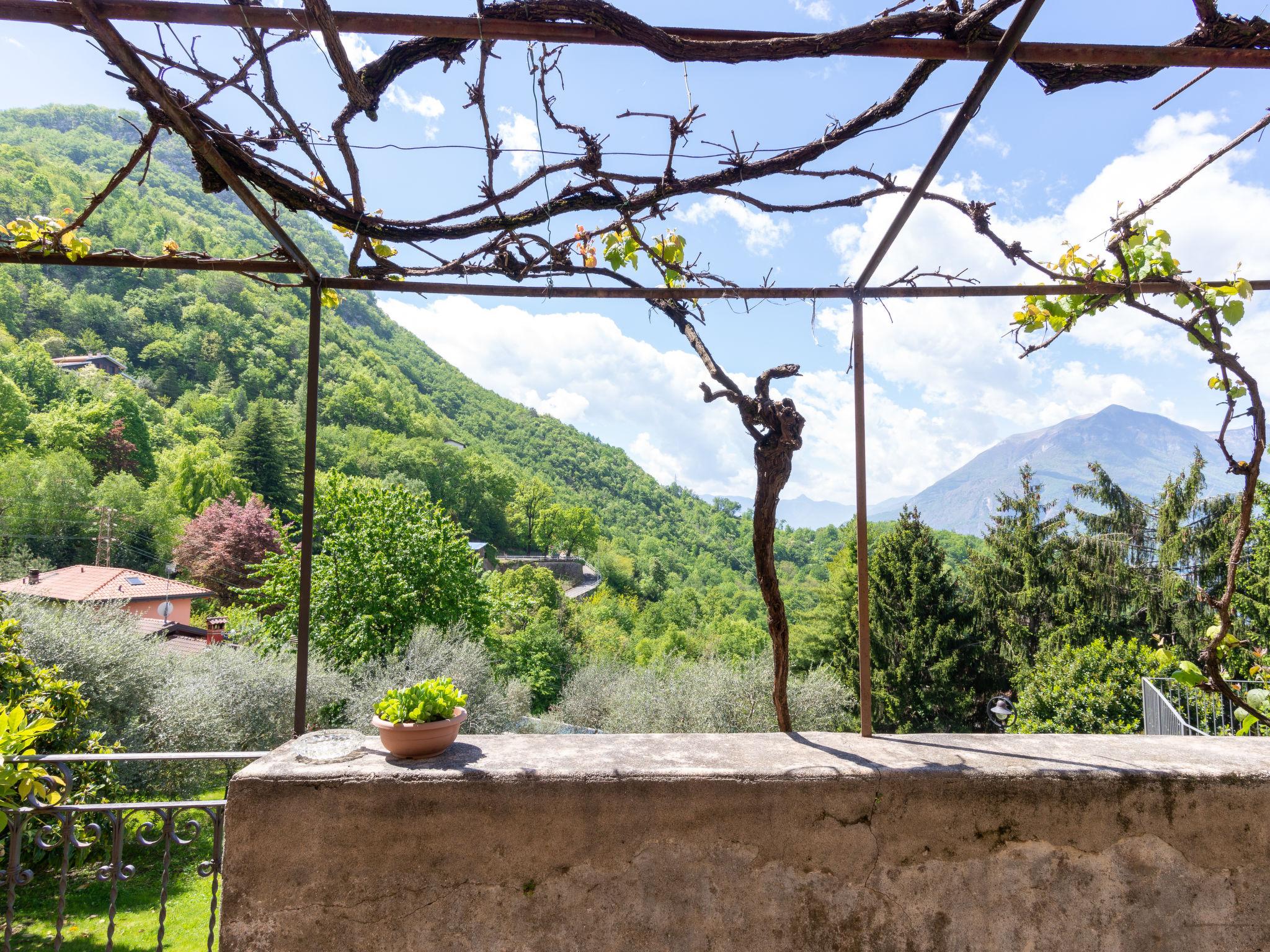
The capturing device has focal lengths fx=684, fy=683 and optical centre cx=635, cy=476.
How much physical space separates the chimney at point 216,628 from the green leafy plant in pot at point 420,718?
74.8ft

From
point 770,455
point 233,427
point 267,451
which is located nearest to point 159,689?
point 770,455

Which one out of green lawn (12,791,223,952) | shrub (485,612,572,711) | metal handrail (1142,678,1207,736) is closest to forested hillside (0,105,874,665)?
shrub (485,612,572,711)

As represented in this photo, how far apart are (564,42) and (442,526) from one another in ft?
57.5

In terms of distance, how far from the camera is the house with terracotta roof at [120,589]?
752 inches

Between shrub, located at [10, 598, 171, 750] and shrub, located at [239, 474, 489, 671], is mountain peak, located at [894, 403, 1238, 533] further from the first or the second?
shrub, located at [10, 598, 171, 750]

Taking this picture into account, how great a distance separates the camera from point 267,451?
119 feet

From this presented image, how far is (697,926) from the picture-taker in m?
1.51

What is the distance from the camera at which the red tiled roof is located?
62.7 ft

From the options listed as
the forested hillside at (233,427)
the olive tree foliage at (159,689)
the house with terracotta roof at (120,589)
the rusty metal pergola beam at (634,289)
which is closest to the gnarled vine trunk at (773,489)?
the rusty metal pergola beam at (634,289)

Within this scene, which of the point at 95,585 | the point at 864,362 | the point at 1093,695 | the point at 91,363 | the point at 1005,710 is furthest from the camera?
the point at 91,363

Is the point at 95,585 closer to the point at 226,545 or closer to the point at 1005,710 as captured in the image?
the point at 226,545

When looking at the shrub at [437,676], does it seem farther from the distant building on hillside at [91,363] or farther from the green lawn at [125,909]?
the distant building on hillside at [91,363]

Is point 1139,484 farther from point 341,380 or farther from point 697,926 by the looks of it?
point 697,926

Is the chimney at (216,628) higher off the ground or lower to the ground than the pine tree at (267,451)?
lower
